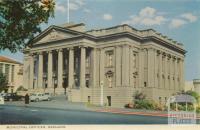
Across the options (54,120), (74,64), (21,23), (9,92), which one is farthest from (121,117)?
(74,64)

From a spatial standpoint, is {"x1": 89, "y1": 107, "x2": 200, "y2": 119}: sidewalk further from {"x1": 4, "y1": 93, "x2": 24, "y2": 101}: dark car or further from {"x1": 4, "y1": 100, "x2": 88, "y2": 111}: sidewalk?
{"x1": 4, "y1": 93, "x2": 24, "y2": 101}: dark car

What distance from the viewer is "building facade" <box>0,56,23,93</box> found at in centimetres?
1199

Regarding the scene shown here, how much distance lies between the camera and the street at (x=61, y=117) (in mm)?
11448

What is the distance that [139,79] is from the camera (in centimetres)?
1639

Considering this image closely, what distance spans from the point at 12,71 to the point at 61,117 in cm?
216

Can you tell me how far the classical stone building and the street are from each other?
1.60 metres

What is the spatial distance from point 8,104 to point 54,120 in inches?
74.8

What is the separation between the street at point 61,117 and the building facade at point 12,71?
70 centimetres

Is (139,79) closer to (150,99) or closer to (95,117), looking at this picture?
(150,99)

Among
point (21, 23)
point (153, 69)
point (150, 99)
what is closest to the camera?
point (21, 23)

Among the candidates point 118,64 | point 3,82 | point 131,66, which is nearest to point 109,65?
point 118,64

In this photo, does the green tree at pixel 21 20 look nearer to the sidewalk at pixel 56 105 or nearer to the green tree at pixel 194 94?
the sidewalk at pixel 56 105

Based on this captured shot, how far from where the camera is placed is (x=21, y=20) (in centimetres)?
1008

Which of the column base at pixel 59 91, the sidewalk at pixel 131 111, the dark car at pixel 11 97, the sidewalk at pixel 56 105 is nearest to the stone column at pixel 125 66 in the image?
the column base at pixel 59 91
